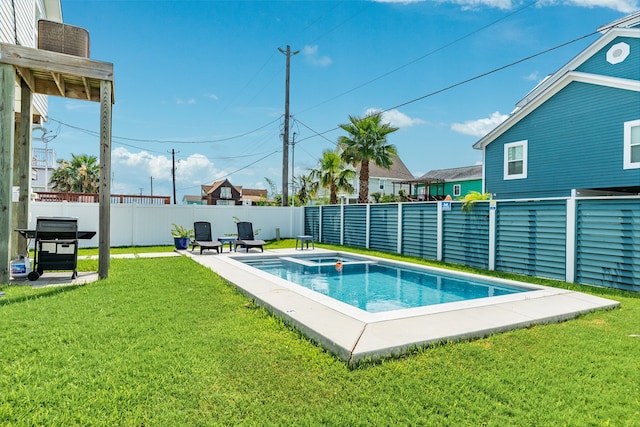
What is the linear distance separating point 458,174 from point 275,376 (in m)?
28.3

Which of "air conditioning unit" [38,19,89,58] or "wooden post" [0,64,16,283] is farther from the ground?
"air conditioning unit" [38,19,89,58]

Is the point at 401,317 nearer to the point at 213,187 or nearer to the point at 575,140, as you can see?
the point at 575,140

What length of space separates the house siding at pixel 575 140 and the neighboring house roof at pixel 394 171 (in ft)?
62.7

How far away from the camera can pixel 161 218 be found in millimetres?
15734

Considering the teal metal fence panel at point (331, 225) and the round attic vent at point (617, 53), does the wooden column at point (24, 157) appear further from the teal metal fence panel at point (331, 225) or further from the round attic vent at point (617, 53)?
the round attic vent at point (617, 53)

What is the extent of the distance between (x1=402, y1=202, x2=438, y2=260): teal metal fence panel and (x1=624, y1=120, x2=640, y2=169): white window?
18.5 feet

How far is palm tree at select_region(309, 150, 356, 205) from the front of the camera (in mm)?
22000

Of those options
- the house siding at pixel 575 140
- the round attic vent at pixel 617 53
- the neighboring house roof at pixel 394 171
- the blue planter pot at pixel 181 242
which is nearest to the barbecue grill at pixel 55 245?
the blue planter pot at pixel 181 242

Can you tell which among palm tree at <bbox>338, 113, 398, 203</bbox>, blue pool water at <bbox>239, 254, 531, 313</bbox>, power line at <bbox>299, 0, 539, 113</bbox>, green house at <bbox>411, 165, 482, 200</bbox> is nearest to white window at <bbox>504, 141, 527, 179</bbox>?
power line at <bbox>299, 0, 539, 113</bbox>

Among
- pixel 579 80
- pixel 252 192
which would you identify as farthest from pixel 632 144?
pixel 252 192

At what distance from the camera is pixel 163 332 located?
3.96 metres

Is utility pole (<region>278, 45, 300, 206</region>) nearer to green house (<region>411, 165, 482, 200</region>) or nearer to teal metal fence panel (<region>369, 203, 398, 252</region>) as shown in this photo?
teal metal fence panel (<region>369, 203, 398, 252</region>)

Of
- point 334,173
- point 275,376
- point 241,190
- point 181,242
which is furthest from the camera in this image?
point 241,190

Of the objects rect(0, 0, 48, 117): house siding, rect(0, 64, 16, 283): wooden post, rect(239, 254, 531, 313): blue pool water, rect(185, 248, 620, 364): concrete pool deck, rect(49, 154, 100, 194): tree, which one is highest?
rect(0, 0, 48, 117): house siding
